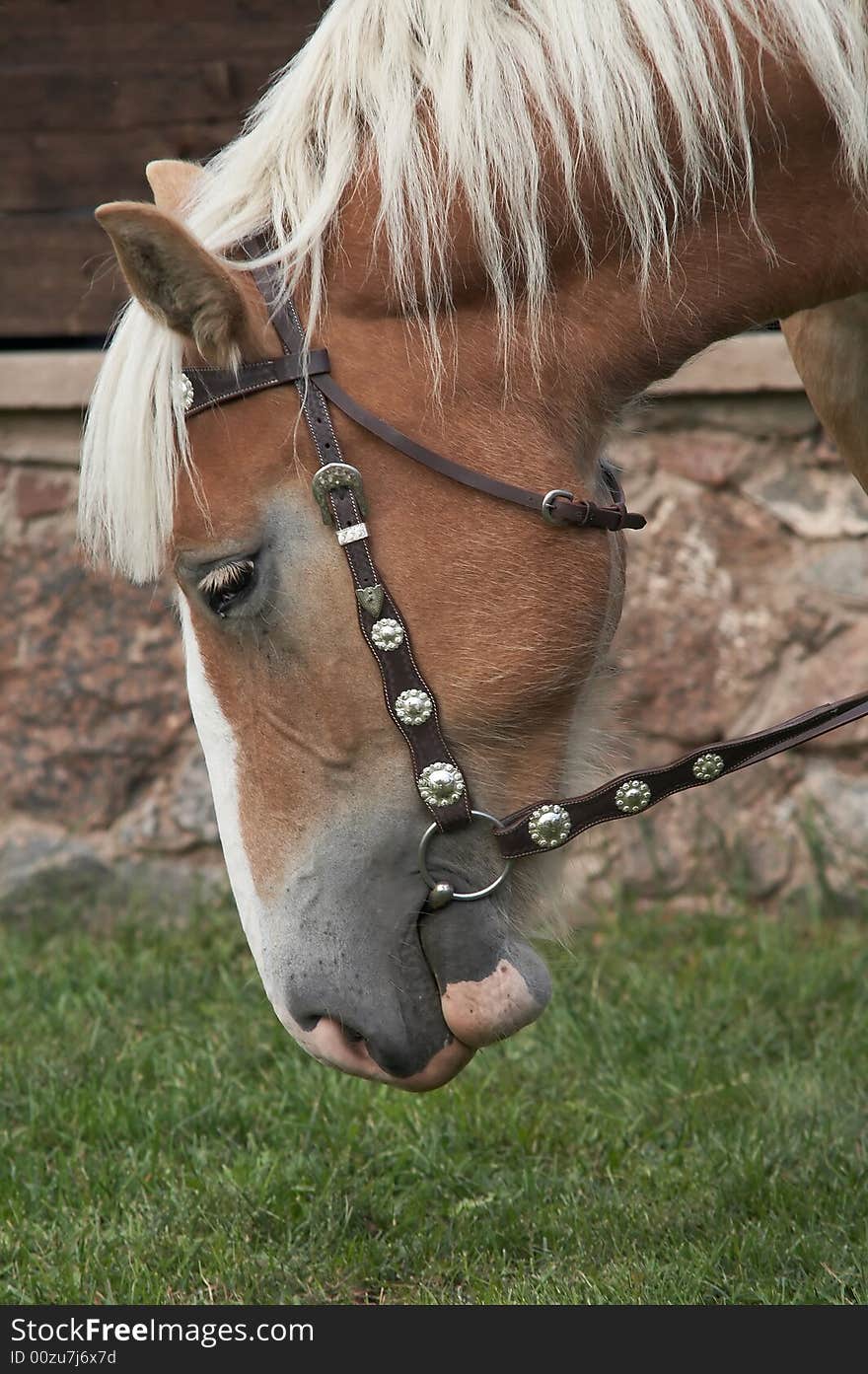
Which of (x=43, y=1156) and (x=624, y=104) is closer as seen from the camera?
(x=624, y=104)

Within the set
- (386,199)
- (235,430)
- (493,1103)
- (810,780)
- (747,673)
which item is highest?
(386,199)

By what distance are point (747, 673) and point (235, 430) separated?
7.61 feet

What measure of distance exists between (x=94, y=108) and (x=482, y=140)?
2.52 metres

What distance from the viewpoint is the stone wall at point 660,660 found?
3744 mm

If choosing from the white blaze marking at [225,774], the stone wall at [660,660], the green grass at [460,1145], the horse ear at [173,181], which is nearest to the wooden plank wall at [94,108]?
the stone wall at [660,660]

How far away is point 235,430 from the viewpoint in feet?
5.58

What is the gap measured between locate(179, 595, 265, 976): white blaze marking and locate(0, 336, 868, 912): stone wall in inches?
77.6

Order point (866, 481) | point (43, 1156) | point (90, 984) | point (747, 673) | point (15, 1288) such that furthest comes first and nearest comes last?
point (747, 673)
point (90, 984)
point (43, 1156)
point (866, 481)
point (15, 1288)

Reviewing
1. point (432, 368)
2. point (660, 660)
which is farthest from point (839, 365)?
point (660, 660)

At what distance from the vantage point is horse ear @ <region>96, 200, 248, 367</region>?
→ 5.02ft

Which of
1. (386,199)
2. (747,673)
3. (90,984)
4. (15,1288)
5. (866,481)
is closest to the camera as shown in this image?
(386,199)

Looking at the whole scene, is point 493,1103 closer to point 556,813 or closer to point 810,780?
point 556,813

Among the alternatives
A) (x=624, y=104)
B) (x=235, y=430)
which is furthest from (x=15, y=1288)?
(x=624, y=104)

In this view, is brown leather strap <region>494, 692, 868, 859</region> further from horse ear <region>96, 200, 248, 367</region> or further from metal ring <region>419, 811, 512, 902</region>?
horse ear <region>96, 200, 248, 367</region>
